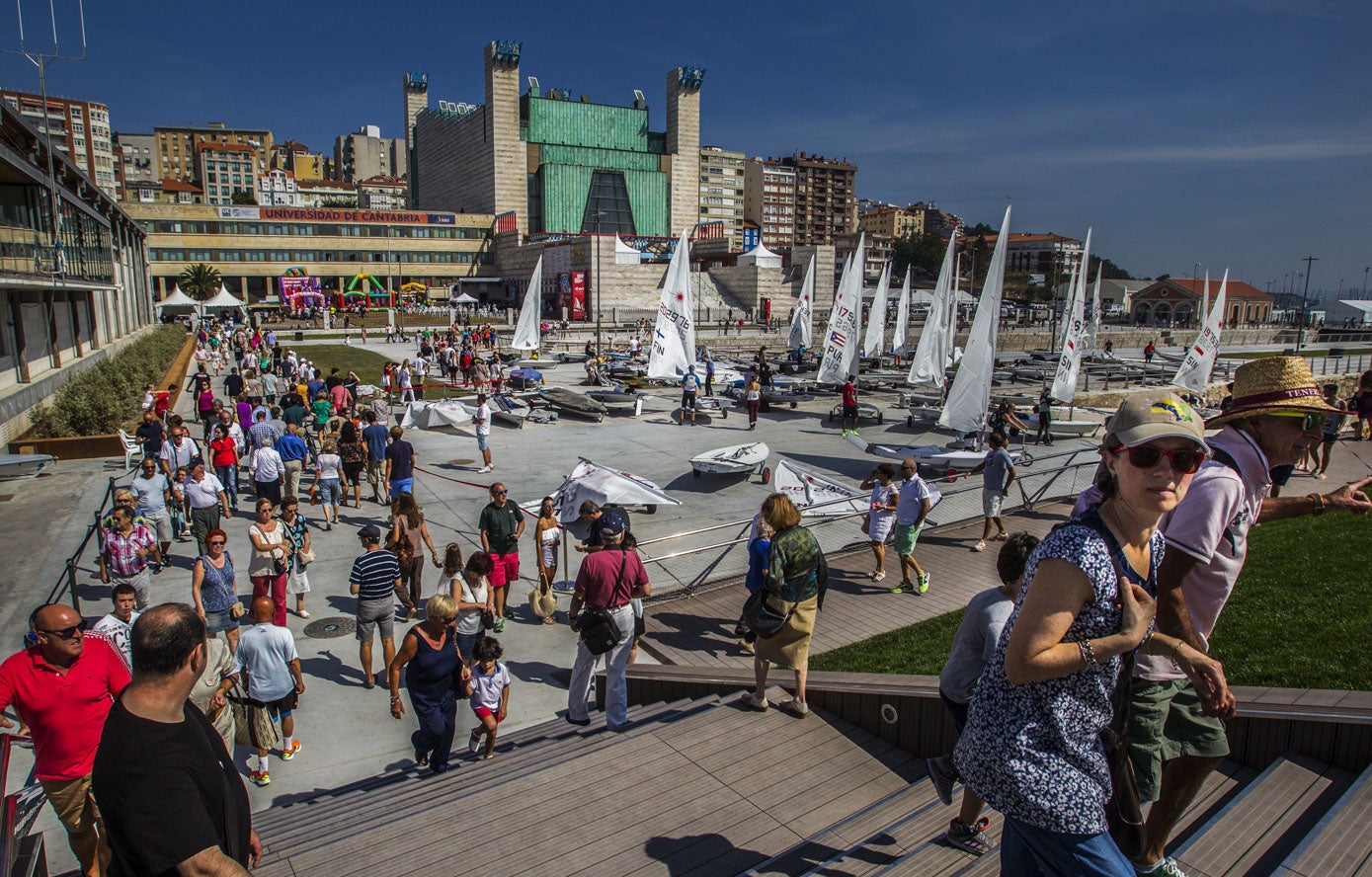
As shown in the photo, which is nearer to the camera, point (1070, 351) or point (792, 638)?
point (792, 638)

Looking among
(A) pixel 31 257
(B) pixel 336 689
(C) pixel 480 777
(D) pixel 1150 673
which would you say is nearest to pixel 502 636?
(B) pixel 336 689

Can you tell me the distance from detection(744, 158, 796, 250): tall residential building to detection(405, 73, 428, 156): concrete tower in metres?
69.6

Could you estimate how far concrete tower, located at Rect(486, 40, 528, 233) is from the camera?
9294 cm

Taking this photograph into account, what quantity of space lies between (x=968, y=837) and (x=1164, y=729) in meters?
1.13

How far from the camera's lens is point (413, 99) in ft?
414

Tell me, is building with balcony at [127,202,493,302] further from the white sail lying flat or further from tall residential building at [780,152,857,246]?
tall residential building at [780,152,857,246]

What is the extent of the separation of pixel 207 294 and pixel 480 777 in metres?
92.1

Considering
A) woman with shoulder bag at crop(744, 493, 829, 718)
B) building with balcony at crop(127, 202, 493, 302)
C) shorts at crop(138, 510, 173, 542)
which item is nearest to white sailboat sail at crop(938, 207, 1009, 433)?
woman with shoulder bag at crop(744, 493, 829, 718)

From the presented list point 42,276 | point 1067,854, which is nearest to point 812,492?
point 1067,854

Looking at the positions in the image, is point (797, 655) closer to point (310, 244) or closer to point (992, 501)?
point (992, 501)

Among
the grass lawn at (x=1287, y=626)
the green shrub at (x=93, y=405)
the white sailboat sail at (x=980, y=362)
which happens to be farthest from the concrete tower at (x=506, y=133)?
the grass lawn at (x=1287, y=626)

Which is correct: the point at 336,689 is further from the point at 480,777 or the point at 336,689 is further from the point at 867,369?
the point at 867,369

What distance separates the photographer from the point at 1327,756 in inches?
168

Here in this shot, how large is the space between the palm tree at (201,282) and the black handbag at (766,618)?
8870cm
